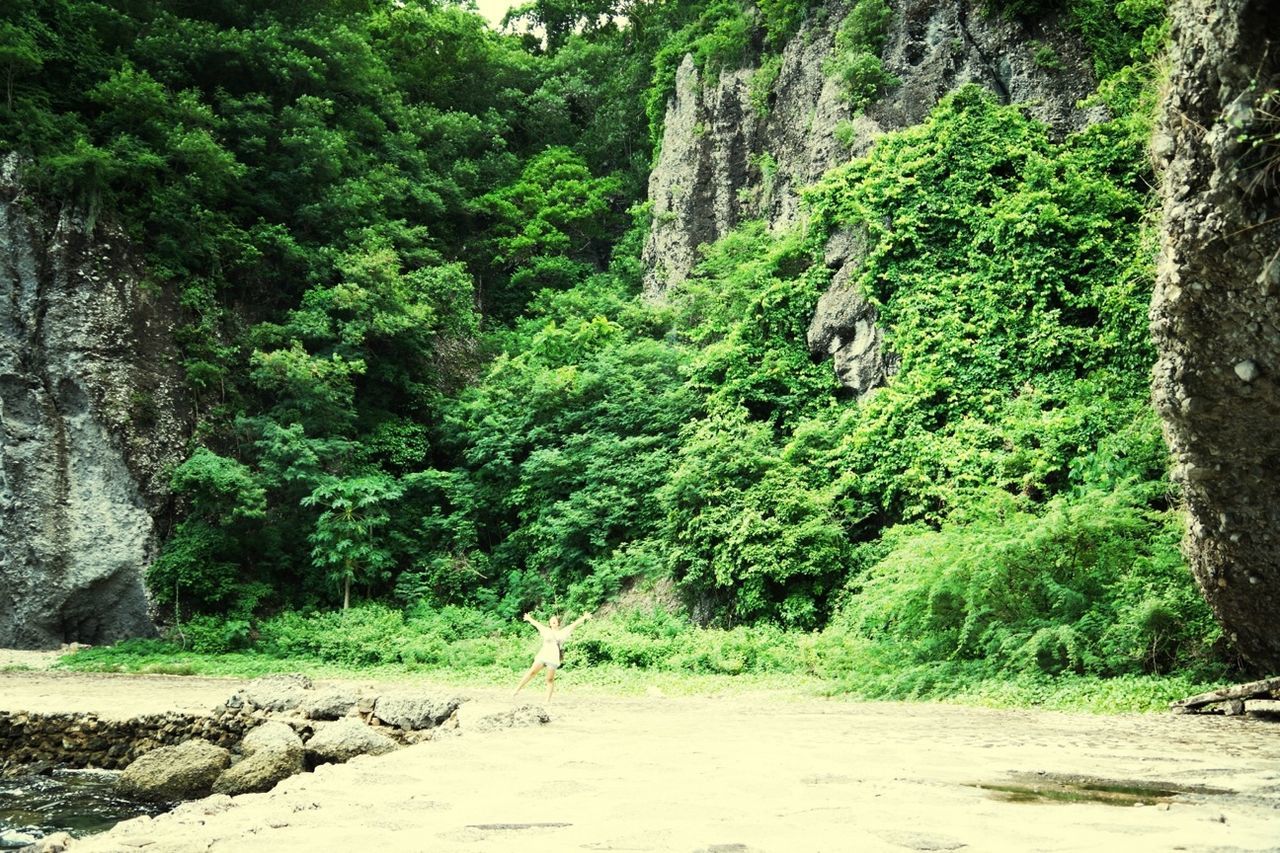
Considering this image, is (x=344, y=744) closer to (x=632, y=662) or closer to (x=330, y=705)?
(x=330, y=705)

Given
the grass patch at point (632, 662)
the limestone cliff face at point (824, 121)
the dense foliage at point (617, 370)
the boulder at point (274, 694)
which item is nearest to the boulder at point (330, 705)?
the boulder at point (274, 694)

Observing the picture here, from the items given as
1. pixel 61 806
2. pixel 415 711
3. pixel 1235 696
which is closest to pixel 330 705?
pixel 415 711

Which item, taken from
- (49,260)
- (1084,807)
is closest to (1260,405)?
(1084,807)

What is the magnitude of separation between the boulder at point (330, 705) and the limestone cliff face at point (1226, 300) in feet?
26.5

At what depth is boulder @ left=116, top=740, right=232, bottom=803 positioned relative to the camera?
24.7ft

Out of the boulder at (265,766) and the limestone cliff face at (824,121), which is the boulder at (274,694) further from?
the limestone cliff face at (824,121)

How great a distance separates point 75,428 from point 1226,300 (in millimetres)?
20409

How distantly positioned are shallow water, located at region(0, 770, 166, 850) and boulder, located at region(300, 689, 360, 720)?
1820mm

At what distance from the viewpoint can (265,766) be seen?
7137 millimetres

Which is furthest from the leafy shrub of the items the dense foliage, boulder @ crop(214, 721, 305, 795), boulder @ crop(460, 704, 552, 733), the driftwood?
boulder @ crop(214, 721, 305, 795)

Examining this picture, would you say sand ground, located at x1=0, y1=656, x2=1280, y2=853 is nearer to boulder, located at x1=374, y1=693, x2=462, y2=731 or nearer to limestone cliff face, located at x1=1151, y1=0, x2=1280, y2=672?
limestone cliff face, located at x1=1151, y1=0, x2=1280, y2=672

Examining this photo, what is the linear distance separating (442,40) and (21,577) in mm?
21557

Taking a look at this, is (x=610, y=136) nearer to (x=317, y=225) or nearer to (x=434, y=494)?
(x=317, y=225)

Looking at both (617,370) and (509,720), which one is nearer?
(509,720)
